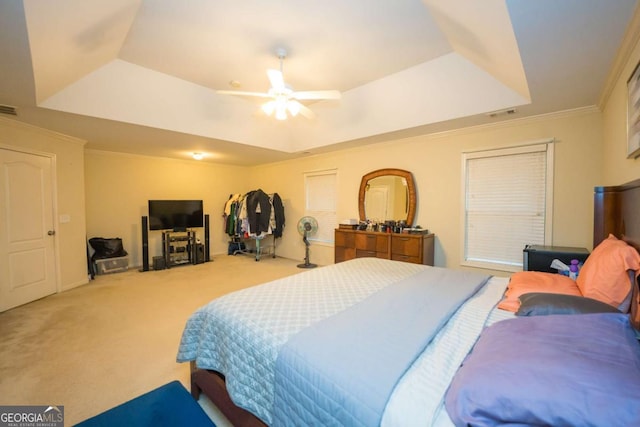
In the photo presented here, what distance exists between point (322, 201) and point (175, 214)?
3.02 meters

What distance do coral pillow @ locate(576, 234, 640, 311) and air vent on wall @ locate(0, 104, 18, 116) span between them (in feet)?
16.7

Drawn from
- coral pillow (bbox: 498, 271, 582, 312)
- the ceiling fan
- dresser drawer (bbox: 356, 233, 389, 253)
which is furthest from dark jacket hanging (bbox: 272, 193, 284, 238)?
coral pillow (bbox: 498, 271, 582, 312)

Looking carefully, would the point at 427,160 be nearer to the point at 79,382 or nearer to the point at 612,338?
the point at 612,338

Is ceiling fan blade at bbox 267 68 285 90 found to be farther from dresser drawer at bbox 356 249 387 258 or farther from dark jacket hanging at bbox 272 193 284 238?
dark jacket hanging at bbox 272 193 284 238

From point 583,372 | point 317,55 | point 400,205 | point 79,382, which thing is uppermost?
point 317,55

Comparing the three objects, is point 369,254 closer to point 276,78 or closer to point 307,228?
point 307,228

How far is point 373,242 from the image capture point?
4.11 metres

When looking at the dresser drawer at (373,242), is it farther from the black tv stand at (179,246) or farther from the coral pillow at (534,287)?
the black tv stand at (179,246)

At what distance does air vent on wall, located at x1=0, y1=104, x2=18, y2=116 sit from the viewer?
279 cm

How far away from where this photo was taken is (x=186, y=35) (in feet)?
8.39

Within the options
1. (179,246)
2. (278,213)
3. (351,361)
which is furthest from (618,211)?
(179,246)

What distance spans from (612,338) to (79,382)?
295cm

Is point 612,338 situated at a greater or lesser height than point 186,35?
lesser

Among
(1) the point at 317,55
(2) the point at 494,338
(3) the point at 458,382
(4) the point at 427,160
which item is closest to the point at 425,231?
(4) the point at 427,160
